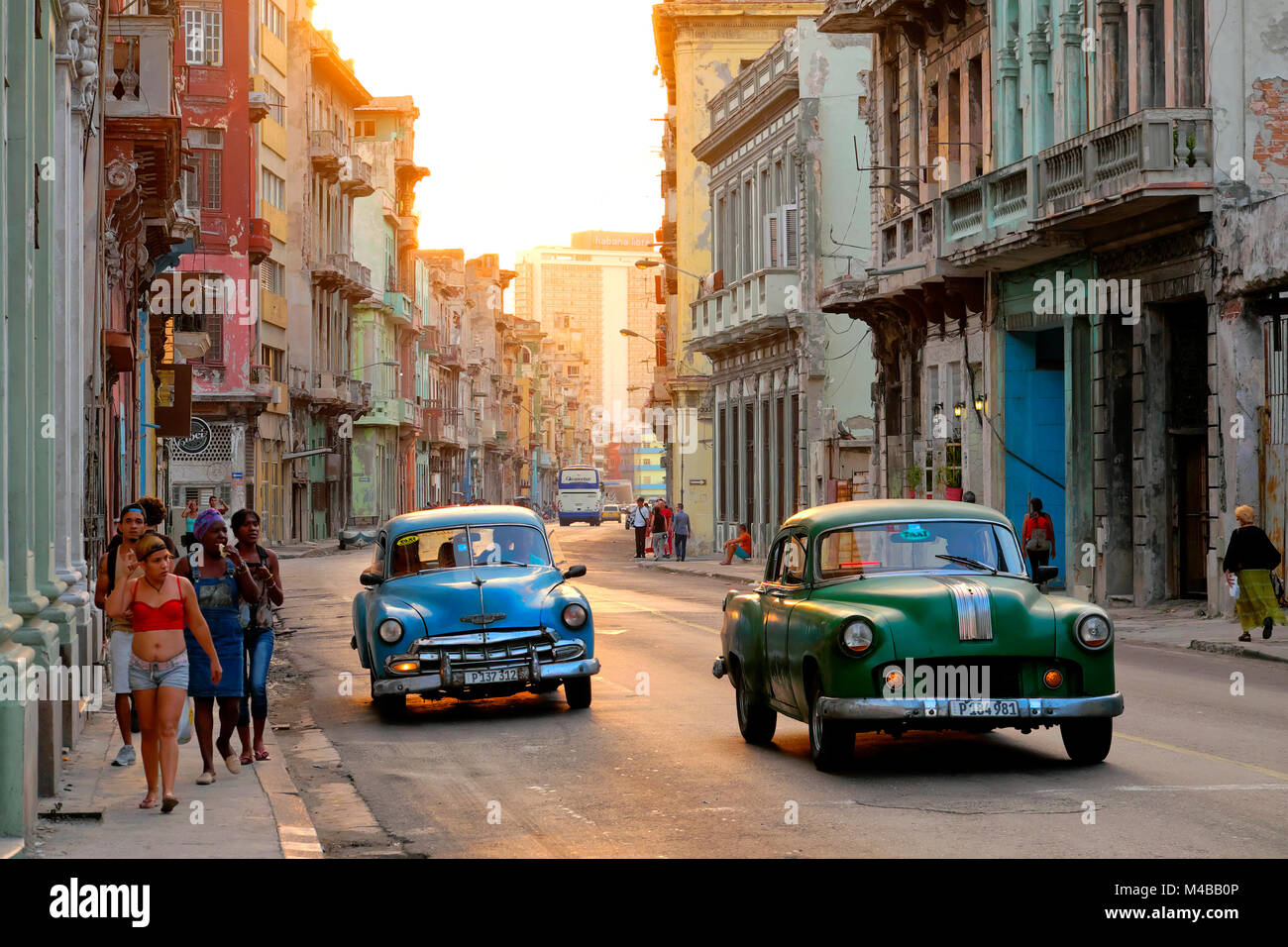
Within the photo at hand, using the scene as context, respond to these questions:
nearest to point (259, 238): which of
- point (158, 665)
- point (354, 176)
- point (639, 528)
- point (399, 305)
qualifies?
point (354, 176)

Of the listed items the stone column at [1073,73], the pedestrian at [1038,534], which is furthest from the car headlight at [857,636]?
the stone column at [1073,73]

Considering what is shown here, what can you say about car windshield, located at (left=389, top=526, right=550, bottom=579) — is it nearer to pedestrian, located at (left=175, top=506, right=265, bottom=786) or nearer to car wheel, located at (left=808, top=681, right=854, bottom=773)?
pedestrian, located at (left=175, top=506, right=265, bottom=786)

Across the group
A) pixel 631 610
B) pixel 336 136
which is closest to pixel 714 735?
pixel 631 610

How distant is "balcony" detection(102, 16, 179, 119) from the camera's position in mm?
28672

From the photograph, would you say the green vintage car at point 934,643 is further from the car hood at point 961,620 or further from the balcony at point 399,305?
the balcony at point 399,305

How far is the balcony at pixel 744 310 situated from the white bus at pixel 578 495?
223 feet

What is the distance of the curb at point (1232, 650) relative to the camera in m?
20.4

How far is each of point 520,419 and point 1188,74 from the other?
157 m

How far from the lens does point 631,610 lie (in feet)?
99.0

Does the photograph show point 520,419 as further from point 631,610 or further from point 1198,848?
point 1198,848

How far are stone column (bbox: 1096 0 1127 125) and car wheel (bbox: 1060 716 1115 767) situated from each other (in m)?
19.6

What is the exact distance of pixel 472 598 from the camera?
15680 millimetres

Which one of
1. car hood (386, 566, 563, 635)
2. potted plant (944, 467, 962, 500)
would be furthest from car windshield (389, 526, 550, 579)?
potted plant (944, 467, 962, 500)

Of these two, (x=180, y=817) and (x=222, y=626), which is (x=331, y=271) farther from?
(x=180, y=817)
